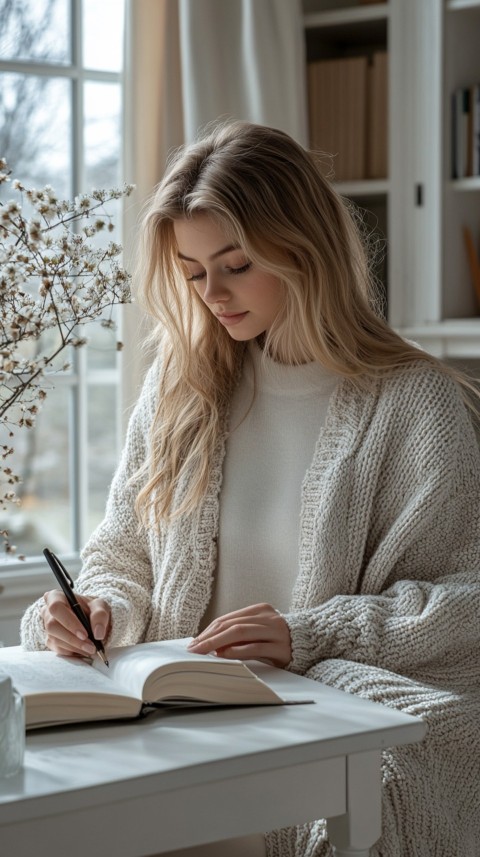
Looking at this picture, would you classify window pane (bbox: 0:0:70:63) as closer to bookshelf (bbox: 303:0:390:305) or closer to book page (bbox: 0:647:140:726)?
bookshelf (bbox: 303:0:390:305)

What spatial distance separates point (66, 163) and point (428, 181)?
90 cm

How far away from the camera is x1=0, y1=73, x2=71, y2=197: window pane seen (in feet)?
8.77

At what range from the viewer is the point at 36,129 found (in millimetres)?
2729

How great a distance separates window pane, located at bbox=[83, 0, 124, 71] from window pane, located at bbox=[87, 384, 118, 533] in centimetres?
82

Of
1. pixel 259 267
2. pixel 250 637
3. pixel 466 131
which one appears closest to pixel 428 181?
pixel 466 131

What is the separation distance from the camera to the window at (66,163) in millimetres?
2693

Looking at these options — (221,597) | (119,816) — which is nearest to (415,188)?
(221,597)

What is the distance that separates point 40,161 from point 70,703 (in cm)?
187

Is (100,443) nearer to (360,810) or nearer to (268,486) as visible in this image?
(268,486)

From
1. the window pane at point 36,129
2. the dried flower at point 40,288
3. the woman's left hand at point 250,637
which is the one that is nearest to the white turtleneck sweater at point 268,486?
the woman's left hand at point 250,637

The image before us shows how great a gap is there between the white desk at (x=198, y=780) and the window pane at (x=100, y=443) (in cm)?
172

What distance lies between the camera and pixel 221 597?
181 cm

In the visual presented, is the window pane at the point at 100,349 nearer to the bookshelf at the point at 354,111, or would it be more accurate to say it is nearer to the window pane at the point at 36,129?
the window pane at the point at 36,129

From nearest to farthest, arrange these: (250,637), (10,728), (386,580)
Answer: (10,728) < (250,637) < (386,580)
